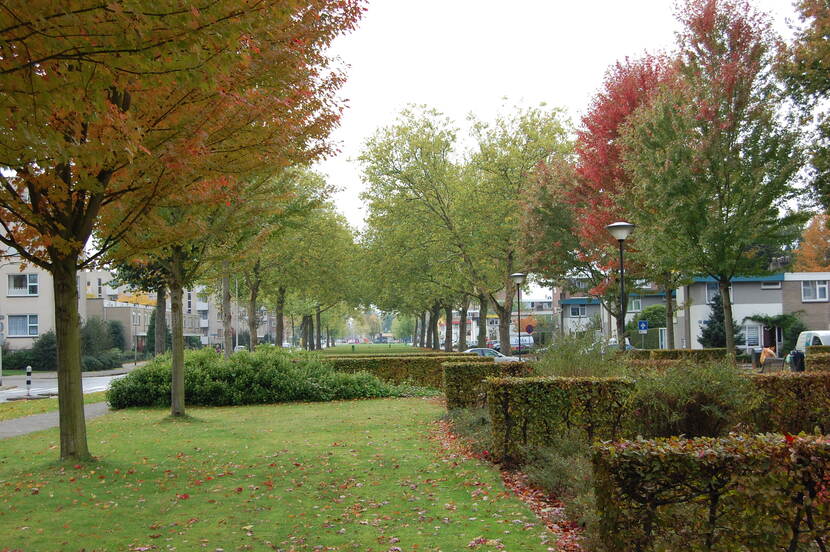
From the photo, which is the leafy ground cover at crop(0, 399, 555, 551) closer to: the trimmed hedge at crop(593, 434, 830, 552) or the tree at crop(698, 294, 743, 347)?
the trimmed hedge at crop(593, 434, 830, 552)

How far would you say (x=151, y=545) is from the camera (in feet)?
18.5

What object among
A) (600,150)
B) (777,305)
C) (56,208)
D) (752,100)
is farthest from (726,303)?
(777,305)

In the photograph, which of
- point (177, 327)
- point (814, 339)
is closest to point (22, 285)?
point (177, 327)

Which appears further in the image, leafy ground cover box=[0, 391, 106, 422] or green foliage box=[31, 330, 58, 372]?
green foliage box=[31, 330, 58, 372]

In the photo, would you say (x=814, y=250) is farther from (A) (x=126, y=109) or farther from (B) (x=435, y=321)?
(A) (x=126, y=109)

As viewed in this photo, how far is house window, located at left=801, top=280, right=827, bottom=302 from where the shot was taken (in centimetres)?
4441

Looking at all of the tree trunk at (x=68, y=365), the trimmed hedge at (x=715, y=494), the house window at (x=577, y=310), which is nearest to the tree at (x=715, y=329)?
the house window at (x=577, y=310)

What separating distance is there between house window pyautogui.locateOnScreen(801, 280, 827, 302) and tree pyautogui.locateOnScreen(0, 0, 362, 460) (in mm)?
42203

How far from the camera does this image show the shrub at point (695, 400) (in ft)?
25.3

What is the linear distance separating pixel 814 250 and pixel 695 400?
57099mm

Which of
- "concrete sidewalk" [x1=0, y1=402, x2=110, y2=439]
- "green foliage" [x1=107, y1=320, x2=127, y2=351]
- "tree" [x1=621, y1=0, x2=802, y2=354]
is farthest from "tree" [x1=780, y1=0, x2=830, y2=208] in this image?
"green foliage" [x1=107, y1=320, x2=127, y2=351]

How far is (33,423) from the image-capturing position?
603 inches

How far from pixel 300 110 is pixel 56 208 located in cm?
416

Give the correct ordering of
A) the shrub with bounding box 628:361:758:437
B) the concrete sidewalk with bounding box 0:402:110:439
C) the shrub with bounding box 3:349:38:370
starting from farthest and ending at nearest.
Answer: the shrub with bounding box 3:349:38:370, the concrete sidewalk with bounding box 0:402:110:439, the shrub with bounding box 628:361:758:437
